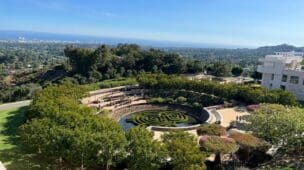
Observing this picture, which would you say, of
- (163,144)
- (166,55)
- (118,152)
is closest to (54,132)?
(118,152)

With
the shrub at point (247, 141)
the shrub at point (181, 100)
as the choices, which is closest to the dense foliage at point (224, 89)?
the shrub at point (181, 100)

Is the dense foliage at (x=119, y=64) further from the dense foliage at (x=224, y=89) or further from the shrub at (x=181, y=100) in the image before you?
the shrub at (x=181, y=100)

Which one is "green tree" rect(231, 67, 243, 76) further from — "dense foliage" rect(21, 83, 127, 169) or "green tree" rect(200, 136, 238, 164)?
"dense foliage" rect(21, 83, 127, 169)

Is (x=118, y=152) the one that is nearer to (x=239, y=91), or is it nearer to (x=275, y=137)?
(x=275, y=137)

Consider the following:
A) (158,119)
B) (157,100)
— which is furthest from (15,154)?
(157,100)

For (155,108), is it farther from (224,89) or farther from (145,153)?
(145,153)

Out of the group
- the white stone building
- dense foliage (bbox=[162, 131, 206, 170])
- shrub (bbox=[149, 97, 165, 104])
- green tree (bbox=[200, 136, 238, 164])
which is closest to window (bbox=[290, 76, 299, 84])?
the white stone building
